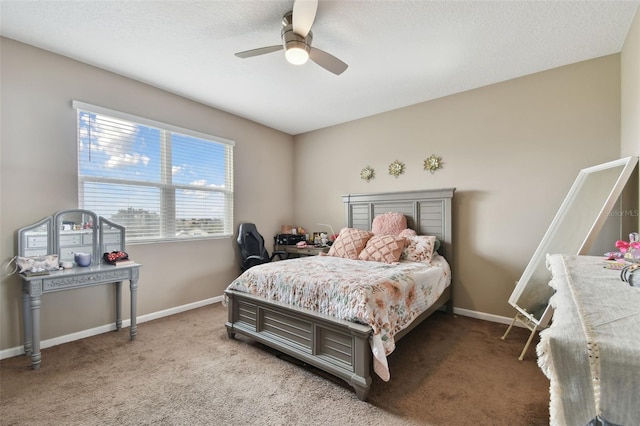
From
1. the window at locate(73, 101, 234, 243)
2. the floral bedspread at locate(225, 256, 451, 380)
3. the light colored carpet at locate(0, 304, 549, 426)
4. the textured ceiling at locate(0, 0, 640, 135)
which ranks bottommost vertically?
the light colored carpet at locate(0, 304, 549, 426)

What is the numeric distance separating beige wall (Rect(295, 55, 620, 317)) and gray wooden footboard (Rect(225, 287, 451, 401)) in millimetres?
1129

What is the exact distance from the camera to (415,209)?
3688 mm

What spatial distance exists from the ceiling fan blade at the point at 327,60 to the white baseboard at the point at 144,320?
10.1 feet

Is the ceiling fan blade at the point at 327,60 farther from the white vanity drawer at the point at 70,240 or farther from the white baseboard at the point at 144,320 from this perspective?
the white baseboard at the point at 144,320

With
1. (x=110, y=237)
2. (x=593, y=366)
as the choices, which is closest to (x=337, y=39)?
(x=593, y=366)

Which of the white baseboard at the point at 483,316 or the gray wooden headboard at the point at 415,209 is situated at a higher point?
the gray wooden headboard at the point at 415,209

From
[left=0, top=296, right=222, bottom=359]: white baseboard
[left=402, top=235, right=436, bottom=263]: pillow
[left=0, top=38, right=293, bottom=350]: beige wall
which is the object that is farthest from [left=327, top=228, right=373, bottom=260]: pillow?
[left=0, top=296, right=222, bottom=359]: white baseboard

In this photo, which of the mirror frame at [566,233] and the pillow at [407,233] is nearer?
the mirror frame at [566,233]

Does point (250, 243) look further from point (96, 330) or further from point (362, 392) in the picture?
point (362, 392)

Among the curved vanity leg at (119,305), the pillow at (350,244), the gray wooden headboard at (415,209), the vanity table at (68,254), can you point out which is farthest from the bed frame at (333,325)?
the curved vanity leg at (119,305)

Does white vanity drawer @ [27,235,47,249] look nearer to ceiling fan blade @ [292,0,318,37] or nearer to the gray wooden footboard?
the gray wooden footboard

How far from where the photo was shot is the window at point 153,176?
9.45 ft

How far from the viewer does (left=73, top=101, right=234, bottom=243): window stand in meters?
2.88

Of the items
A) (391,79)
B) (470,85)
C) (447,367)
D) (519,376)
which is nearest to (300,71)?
(391,79)
